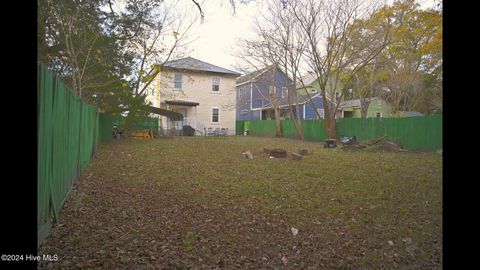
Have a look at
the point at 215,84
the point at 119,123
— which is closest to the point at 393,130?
Answer: the point at 119,123

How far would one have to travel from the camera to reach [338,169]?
8258 millimetres

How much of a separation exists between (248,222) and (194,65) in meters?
21.3

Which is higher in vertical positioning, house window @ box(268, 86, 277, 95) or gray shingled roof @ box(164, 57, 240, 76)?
gray shingled roof @ box(164, 57, 240, 76)

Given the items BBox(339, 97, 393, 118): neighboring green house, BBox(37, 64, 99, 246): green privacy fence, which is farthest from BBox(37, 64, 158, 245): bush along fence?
BBox(339, 97, 393, 118): neighboring green house

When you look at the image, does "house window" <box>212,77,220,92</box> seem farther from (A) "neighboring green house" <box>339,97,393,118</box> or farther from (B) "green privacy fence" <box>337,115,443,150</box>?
(B) "green privacy fence" <box>337,115,443,150</box>

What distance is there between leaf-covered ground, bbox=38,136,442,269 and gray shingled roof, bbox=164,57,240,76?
1326cm

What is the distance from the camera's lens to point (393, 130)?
575 inches

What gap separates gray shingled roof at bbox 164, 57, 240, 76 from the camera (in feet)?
63.6

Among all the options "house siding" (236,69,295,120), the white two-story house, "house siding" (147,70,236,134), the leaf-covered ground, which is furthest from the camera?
"house siding" (147,70,236,134)

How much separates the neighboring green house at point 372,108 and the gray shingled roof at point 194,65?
11.9 metres

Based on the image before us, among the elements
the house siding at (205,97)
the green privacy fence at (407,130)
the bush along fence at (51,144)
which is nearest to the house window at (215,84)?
the house siding at (205,97)

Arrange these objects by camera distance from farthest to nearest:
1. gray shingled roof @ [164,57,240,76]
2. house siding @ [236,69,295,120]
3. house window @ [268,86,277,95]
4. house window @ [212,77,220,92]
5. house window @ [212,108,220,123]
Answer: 1. house window @ [212,108,220,123]
2. house window @ [212,77,220,92]
3. house window @ [268,86,277,95]
4. house siding @ [236,69,295,120]
5. gray shingled roof @ [164,57,240,76]

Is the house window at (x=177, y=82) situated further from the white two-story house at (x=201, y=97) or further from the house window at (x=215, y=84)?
the house window at (x=215, y=84)

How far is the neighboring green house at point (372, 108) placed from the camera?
94.2ft
